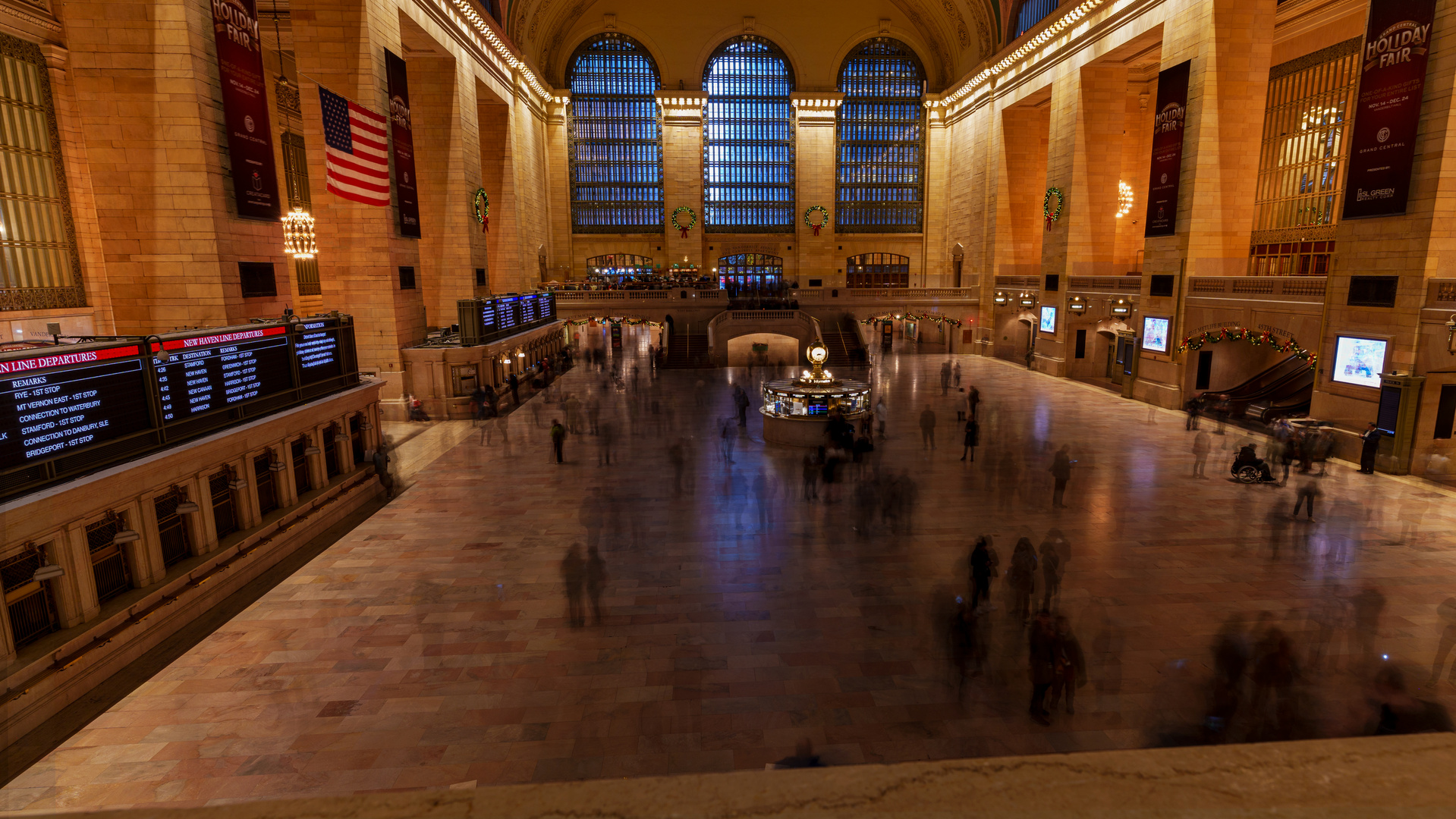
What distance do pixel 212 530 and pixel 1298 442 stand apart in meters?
21.6

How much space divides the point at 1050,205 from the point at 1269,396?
13.1 metres

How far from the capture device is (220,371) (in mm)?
11344

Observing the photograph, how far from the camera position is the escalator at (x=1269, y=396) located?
2108 cm

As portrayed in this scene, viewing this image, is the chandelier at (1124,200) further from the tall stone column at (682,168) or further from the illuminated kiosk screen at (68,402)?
the illuminated kiosk screen at (68,402)

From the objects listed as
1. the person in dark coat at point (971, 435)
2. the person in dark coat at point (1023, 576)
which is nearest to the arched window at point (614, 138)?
the person in dark coat at point (971, 435)

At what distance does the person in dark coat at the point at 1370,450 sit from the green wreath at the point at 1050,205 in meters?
17.5

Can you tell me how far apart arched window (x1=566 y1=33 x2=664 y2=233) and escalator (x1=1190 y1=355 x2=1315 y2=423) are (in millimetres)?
36379

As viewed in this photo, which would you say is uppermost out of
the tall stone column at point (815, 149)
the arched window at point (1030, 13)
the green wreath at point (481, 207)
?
the arched window at point (1030, 13)

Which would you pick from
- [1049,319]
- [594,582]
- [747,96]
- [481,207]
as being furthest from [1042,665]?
[747,96]

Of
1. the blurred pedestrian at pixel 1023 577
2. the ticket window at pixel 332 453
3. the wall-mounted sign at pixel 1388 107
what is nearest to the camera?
the blurred pedestrian at pixel 1023 577

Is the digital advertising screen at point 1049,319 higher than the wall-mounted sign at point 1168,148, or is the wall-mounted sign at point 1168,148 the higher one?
the wall-mounted sign at point 1168,148

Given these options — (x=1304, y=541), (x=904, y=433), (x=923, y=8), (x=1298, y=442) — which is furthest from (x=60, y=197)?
(x=923, y=8)

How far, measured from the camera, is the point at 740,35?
155ft

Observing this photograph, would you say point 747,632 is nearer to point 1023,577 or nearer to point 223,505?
point 1023,577
